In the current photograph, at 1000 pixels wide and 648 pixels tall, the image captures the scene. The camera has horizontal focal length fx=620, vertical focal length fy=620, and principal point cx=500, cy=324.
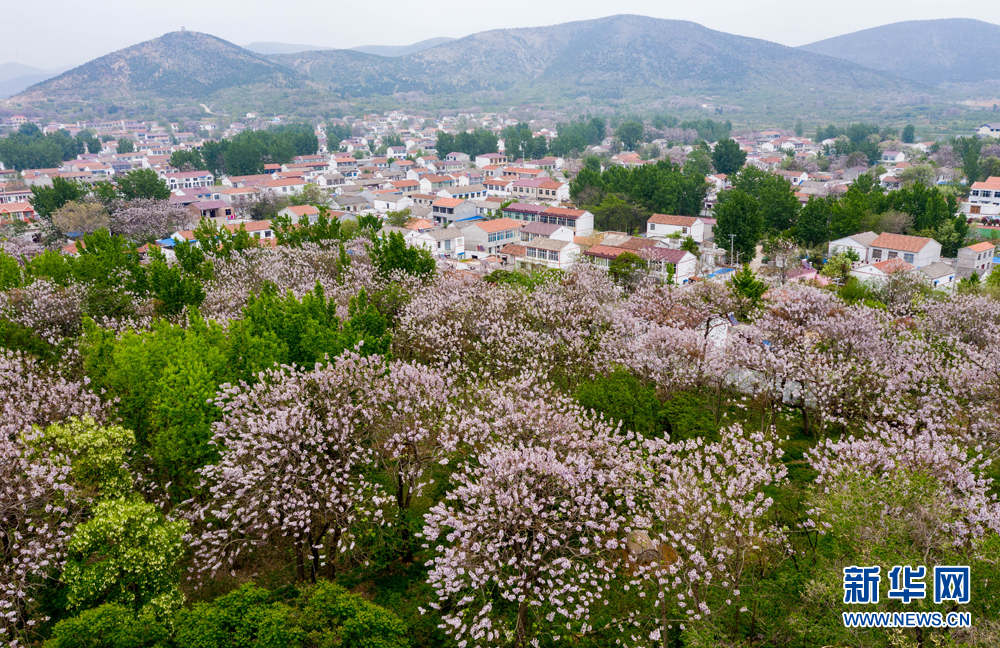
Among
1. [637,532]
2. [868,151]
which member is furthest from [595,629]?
[868,151]

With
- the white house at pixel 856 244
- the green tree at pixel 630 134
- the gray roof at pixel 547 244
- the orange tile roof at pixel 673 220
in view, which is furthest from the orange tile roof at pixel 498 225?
the green tree at pixel 630 134

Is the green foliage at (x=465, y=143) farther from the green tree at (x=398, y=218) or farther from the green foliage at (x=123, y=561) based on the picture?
the green foliage at (x=123, y=561)

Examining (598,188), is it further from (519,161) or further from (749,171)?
(519,161)

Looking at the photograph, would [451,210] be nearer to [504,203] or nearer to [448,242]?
[504,203]

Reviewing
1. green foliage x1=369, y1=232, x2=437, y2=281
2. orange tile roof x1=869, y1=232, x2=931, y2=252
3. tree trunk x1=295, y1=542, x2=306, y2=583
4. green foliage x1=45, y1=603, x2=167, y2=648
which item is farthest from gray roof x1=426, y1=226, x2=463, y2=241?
green foliage x1=45, y1=603, x2=167, y2=648

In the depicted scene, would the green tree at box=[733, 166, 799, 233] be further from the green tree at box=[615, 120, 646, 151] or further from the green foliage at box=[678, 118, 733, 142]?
the green foliage at box=[678, 118, 733, 142]

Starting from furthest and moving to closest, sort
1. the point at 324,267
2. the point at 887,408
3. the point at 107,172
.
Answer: the point at 107,172 < the point at 324,267 < the point at 887,408
